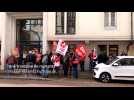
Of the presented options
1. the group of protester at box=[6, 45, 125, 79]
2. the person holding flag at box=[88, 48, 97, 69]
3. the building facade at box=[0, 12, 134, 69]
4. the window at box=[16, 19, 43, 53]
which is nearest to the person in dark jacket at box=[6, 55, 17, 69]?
the group of protester at box=[6, 45, 125, 79]

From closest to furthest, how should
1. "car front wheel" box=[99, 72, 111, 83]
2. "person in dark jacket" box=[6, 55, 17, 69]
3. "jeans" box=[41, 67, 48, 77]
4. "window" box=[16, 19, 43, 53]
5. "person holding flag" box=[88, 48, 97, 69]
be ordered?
"car front wheel" box=[99, 72, 111, 83] < "jeans" box=[41, 67, 48, 77] < "person holding flag" box=[88, 48, 97, 69] < "person in dark jacket" box=[6, 55, 17, 69] < "window" box=[16, 19, 43, 53]

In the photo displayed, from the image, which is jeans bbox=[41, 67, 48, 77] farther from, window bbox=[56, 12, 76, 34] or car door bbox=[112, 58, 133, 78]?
window bbox=[56, 12, 76, 34]

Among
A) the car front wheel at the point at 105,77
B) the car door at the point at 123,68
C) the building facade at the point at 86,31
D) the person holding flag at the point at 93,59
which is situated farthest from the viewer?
the building facade at the point at 86,31

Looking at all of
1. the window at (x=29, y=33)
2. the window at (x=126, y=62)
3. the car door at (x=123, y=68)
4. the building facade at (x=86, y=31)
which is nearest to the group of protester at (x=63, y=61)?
the building facade at (x=86, y=31)

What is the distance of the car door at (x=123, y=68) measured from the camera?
1997cm

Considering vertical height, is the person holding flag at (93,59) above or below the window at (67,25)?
below

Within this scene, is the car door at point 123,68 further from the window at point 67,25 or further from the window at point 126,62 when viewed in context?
the window at point 67,25

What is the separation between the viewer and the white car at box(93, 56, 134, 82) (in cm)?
1998

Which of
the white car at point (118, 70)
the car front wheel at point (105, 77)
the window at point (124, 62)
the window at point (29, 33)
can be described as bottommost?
the car front wheel at point (105, 77)

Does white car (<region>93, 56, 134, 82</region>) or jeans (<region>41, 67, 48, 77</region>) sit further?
jeans (<region>41, 67, 48, 77</region>)

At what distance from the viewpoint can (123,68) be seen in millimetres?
19984

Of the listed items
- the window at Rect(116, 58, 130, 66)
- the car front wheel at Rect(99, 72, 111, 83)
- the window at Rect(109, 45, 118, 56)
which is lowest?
the car front wheel at Rect(99, 72, 111, 83)
